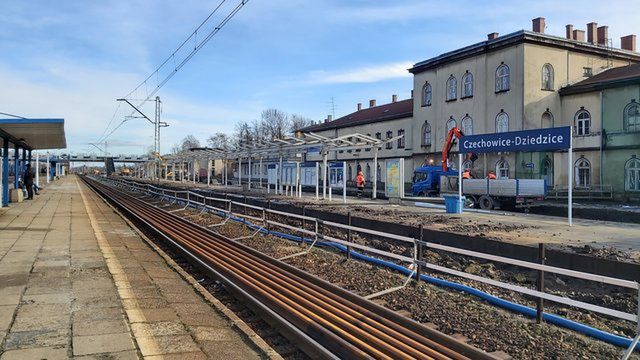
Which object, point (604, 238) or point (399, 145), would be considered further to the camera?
point (399, 145)

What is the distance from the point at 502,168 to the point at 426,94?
44.5 feet

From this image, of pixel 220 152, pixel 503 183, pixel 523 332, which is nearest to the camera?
pixel 523 332

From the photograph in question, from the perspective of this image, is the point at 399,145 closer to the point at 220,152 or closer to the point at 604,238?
the point at 220,152

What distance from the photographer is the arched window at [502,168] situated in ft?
137

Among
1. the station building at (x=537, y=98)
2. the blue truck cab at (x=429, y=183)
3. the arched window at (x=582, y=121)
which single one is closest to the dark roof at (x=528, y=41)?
the station building at (x=537, y=98)

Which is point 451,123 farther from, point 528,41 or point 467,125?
point 528,41

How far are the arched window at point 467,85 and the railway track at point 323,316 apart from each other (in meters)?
39.6

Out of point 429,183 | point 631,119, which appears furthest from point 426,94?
point 631,119

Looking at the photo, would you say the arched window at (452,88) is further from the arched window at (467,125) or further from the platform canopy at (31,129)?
the platform canopy at (31,129)

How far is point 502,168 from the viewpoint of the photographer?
1657 inches

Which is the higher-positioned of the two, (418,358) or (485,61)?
(485,61)

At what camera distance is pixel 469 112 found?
46125 millimetres

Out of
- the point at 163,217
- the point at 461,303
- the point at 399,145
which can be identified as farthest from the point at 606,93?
the point at 461,303

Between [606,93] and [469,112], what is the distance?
11.4m
